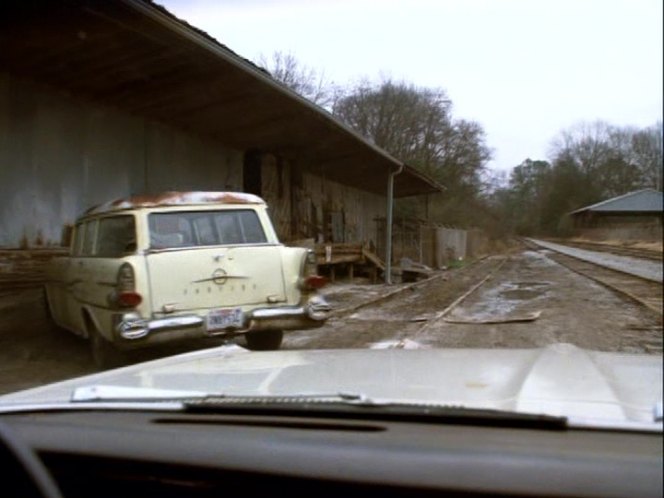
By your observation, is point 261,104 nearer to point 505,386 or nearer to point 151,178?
point 151,178

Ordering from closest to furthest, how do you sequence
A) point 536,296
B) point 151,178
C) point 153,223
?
point 536,296, point 153,223, point 151,178

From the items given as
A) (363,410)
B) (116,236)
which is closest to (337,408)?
(363,410)

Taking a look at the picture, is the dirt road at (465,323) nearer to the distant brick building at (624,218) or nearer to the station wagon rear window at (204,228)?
the distant brick building at (624,218)

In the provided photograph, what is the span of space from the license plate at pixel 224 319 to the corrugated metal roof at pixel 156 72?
10.3 feet

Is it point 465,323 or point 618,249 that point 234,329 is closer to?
point 465,323

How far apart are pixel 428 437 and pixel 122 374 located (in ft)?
5.13

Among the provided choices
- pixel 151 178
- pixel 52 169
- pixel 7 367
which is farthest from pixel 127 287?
pixel 151 178

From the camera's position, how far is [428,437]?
139 centimetres

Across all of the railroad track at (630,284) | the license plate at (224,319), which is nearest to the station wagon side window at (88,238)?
the license plate at (224,319)

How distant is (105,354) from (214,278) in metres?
1.22

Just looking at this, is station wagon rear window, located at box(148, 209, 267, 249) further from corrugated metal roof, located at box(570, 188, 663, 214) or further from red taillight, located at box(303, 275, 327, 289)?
corrugated metal roof, located at box(570, 188, 663, 214)

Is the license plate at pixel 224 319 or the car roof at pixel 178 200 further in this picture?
the car roof at pixel 178 200

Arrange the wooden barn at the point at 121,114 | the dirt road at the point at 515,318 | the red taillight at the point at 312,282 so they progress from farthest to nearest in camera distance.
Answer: the wooden barn at the point at 121,114
the red taillight at the point at 312,282
the dirt road at the point at 515,318

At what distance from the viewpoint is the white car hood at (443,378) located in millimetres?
1506
